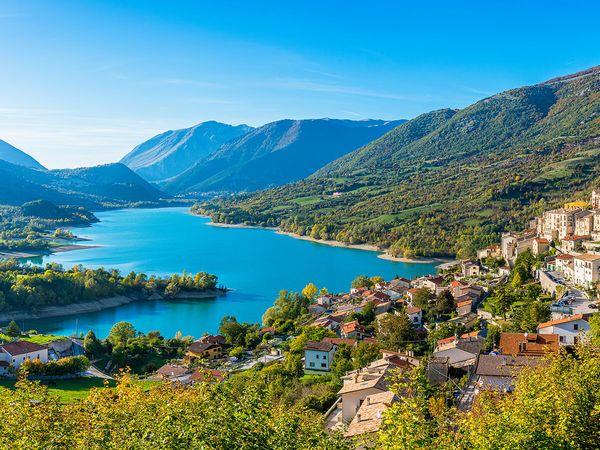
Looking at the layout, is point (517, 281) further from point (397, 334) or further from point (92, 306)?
point (92, 306)

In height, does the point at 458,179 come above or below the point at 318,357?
above

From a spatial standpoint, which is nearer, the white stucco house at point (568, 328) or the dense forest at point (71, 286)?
the white stucco house at point (568, 328)

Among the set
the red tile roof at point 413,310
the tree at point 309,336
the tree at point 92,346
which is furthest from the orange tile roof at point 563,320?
the tree at point 92,346

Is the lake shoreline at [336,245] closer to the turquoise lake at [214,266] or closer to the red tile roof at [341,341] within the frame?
the turquoise lake at [214,266]

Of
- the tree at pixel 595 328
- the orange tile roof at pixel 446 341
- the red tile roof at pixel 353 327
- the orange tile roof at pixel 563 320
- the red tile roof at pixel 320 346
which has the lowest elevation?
the red tile roof at pixel 353 327

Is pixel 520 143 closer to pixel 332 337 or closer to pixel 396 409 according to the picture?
pixel 332 337

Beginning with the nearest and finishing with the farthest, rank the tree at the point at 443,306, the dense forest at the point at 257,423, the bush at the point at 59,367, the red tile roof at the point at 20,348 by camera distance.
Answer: the dense forest at the point at 257,423 < the bush at the point at 59,367 < the red tile roof at the point at 20,348 < the tree at the point at 443,306

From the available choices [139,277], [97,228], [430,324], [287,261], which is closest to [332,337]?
[430,324]

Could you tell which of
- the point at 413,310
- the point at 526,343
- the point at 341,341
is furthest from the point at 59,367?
the point at 526,343
